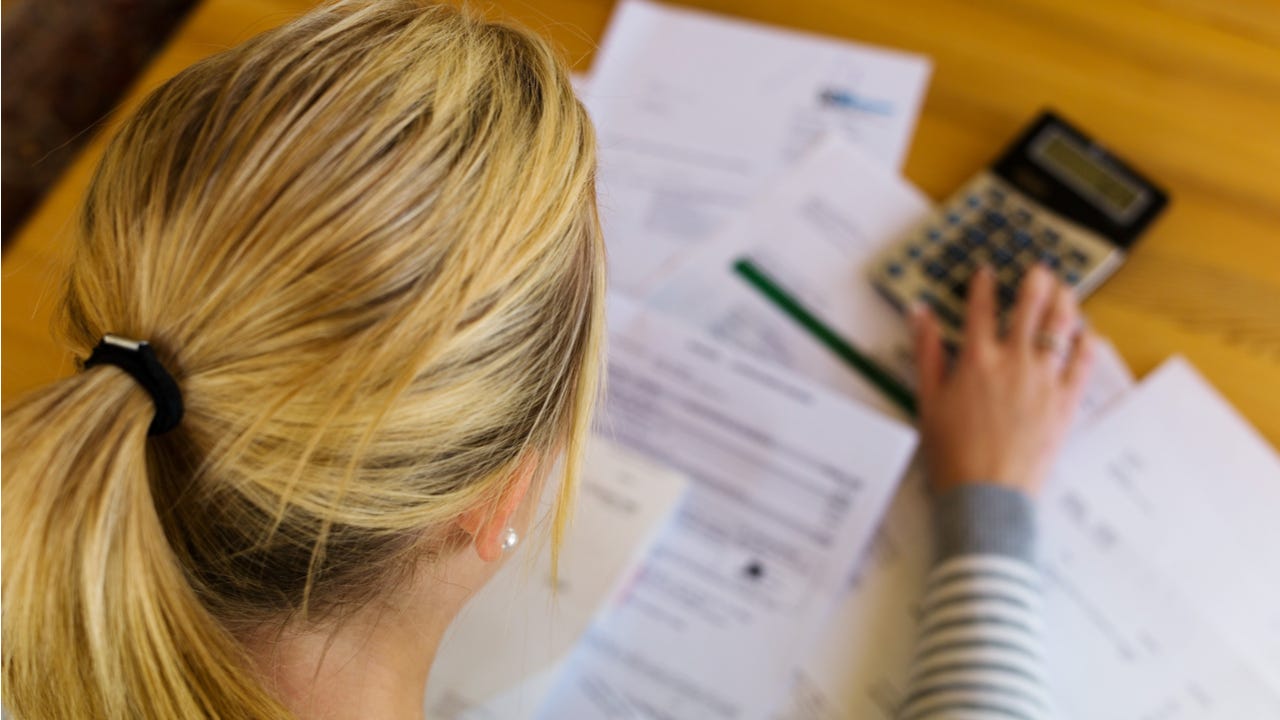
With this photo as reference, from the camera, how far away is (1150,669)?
0.55 m

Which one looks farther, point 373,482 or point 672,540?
point 672,540

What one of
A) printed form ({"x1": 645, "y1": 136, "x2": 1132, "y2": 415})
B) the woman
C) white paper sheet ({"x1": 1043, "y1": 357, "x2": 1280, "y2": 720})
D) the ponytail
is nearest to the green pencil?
printed form ({"x1": 645, "y1": 136, "x2": 1132, "y2": 415})

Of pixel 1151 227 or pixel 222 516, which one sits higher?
pixel 222 516

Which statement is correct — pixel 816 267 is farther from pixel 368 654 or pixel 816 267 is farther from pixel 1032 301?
pixel 368 654

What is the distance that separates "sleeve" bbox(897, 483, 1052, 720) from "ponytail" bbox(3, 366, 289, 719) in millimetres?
384

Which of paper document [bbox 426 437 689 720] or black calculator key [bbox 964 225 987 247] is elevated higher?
black calculator key [bbox 964 225 987 247]

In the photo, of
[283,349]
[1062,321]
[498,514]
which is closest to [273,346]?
[283,349]

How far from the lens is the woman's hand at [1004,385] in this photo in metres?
0.60

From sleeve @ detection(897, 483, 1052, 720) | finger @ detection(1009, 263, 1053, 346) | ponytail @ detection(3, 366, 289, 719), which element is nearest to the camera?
ponytail @ detection(3, 366, 289, 719)

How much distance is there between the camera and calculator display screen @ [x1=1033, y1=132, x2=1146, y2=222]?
26.0 inches

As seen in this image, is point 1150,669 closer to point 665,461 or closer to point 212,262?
point 665,461

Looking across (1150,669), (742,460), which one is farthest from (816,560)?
(1150,669)

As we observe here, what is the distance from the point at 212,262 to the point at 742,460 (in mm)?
A: 379

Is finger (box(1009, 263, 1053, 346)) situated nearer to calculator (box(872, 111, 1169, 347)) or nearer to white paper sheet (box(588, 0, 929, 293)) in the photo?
calculator (box(872, 111, 1169, 347))
